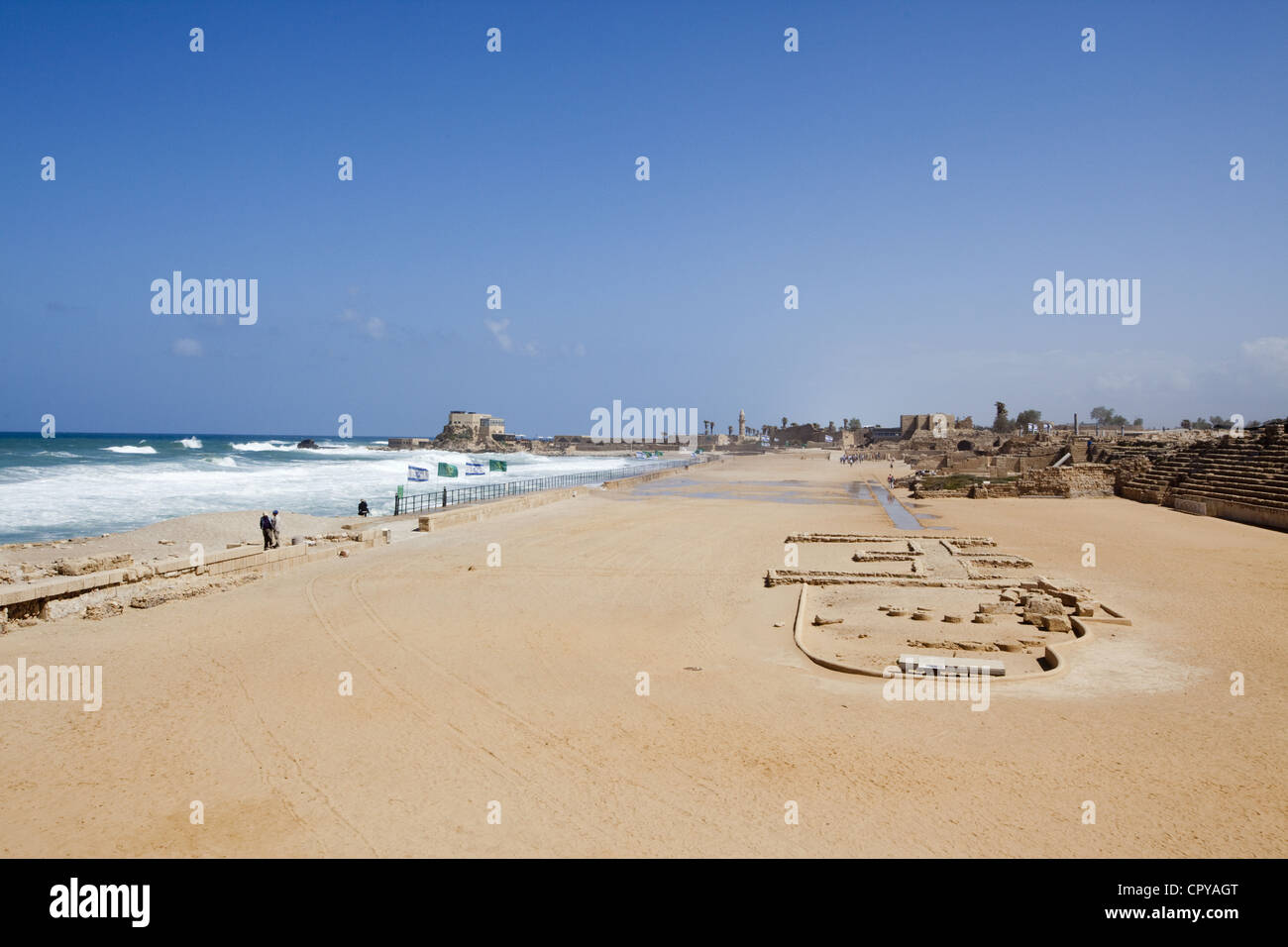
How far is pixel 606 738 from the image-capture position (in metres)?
7.38

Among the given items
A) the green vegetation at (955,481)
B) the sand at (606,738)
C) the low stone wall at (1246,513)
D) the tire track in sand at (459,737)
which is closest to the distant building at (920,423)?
the green vegetation at (955,481)

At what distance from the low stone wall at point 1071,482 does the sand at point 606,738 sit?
2401cm

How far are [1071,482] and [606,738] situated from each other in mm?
36866

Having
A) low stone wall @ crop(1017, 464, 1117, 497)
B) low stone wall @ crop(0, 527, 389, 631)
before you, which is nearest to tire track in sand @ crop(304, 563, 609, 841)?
low stone wall @ crop(0, 527, 389, 631)

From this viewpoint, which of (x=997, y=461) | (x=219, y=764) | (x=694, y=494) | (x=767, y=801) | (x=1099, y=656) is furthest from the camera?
(x=997, y=461)

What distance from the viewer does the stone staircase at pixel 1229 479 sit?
25000 millimetres

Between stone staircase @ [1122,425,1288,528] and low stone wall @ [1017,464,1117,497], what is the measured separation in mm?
1041

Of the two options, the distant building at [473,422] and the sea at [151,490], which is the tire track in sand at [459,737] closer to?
the sea at [151,490]

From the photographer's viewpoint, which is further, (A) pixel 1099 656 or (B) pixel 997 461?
(B) pixel 997 461

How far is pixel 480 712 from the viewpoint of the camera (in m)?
8.09
